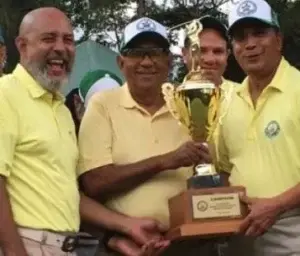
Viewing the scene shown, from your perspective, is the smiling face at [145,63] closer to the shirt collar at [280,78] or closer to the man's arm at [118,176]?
the man's arm at [118,176]

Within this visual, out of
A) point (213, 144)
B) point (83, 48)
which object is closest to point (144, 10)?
point (83, 48)

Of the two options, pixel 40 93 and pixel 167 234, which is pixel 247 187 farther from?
pixel 40 93

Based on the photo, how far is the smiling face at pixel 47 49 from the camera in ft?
13.2

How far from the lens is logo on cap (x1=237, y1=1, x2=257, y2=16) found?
167 inches

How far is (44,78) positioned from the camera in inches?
157

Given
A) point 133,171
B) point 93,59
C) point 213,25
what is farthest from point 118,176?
point 93,59

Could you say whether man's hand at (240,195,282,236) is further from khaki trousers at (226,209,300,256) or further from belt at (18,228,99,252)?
belt at (18,228,99,252)

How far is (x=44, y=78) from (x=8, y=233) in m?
0.71

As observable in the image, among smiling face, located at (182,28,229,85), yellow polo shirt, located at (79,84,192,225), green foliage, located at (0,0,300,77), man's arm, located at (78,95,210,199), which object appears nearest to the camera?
man's arm, located at (78,95,210,199)

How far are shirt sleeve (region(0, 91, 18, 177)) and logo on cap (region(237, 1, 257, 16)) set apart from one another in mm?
1158

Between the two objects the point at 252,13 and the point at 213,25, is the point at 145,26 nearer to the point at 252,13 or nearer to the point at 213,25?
the point at 252,13

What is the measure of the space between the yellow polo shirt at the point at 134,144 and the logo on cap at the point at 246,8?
55 centimetres

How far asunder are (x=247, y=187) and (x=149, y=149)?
1.55 feet

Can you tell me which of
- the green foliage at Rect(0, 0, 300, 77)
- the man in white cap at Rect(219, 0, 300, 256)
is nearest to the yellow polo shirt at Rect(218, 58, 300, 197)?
the man in white cap at Rect(219, 0, 300, 256)
